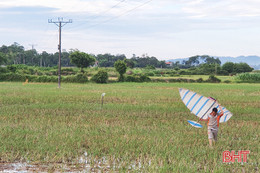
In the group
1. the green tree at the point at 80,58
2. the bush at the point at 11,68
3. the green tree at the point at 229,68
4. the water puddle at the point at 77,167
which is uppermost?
the green tree at the point at 80,58

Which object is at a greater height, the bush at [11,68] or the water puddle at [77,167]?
the bush at [11,68]

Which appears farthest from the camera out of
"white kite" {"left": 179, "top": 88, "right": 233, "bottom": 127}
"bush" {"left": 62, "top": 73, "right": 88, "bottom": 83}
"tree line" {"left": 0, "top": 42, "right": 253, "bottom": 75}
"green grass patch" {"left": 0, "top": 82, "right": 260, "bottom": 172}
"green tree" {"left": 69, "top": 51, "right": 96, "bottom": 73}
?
"tree line" {"left": 0, "top": 42, "right": 253, "bottom": 75}

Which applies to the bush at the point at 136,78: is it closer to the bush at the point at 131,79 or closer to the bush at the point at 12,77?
the bush at the point at 131,79

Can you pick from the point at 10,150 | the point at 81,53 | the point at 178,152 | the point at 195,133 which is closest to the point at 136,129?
the point at 195,133

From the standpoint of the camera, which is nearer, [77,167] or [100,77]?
[77,167]

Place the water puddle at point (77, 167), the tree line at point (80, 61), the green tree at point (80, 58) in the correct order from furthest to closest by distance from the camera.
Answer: the tree line at point (80, 61) → the green tree at point (80, 58) → the water puddle at point (77, 167)

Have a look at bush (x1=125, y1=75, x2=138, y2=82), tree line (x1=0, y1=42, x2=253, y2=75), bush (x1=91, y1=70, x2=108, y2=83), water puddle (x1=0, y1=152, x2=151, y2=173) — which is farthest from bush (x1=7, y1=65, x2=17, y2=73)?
water puddle (x1=0, y1=152, x2=151, y2=173)

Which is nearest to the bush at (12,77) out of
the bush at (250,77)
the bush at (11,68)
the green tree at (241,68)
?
the bush at (11,68)

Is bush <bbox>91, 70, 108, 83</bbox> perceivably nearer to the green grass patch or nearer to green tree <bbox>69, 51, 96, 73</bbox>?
green tree <bbox>69, 51, 96, 73</bbox>

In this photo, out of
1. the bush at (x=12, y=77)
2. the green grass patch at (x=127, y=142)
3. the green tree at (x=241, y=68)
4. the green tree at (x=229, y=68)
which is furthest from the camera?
the green tree at (x=229, y=68)

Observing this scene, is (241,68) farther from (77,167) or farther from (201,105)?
(77,167)

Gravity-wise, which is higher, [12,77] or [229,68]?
[229,68]

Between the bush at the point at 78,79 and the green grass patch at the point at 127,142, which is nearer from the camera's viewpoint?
the green grass patch at the point at 127,142

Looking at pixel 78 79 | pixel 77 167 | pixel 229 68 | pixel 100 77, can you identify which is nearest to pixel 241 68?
pixel 229 68
